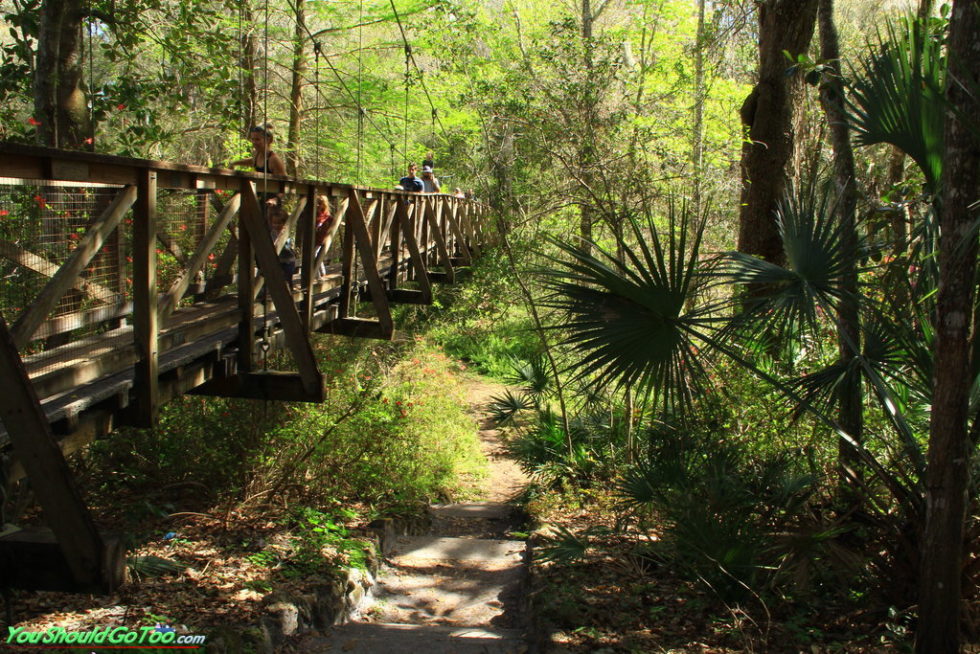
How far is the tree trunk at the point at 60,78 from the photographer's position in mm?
5410

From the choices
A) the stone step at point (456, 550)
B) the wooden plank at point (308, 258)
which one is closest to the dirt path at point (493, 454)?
the stone step at point (456, 550)

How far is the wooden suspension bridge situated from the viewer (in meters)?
2.17

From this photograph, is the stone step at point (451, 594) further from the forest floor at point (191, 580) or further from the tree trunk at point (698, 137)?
the tree trunk at point (698, 137)

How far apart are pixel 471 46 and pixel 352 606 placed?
372 inches

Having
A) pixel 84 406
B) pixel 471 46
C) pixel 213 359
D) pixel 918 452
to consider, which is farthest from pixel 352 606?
pixel 471 46

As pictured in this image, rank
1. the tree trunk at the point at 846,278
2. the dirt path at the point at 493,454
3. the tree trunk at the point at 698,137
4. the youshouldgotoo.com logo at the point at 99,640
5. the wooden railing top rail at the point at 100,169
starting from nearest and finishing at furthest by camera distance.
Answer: the wooden railing top rail at the point at 100,169, the youshouldgotoo.com logo at the point at 99,640, the tree trunk at the point at 846,278, the dirt path at the point at 493,454, the tree trunk at the point at 698,137

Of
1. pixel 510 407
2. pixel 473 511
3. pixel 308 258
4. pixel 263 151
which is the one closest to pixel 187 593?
pixel 308 258

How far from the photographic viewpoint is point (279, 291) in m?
4.40

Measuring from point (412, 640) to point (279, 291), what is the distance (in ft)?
6.52

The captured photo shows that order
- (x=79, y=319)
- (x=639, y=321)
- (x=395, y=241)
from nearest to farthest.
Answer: (x=79, y=319) → (x=639, y=321) → (x=395, y=241)

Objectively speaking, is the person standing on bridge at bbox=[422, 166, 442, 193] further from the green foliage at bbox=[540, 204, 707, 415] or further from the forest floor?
the green foliage at bbox=[540, 204, 707, 415]

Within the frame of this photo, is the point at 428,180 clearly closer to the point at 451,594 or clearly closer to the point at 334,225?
the point at 334,225

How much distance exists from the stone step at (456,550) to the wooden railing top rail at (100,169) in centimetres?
300

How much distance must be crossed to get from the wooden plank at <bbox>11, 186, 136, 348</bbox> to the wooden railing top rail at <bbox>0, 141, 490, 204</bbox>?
17cm
